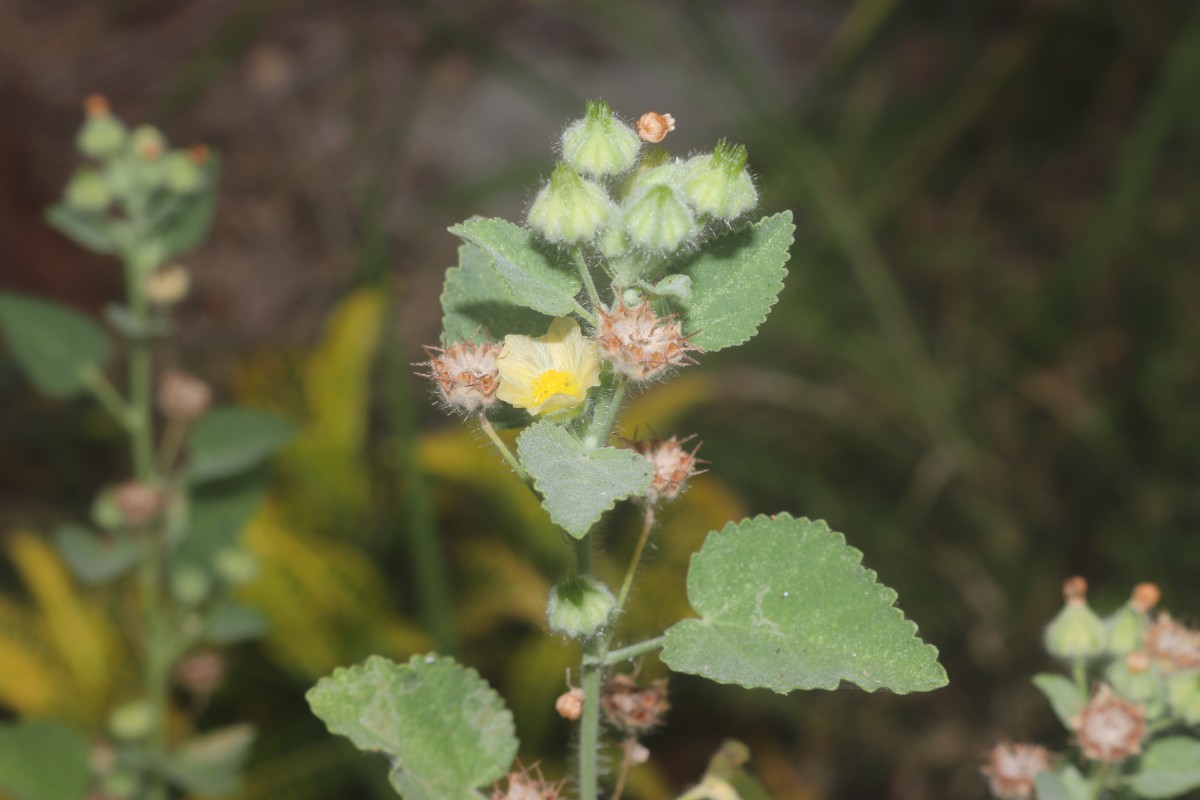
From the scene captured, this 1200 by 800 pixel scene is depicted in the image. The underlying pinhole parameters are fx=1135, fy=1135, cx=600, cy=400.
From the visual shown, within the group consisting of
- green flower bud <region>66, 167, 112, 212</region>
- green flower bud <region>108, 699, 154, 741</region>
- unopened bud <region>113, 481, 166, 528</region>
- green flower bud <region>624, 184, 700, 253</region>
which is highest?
green flower bud <region>66, 167, 112, 212</region>

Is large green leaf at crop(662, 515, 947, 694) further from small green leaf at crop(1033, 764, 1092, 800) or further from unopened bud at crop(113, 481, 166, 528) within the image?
unopened bud at crop(113, 481, 166, 528)

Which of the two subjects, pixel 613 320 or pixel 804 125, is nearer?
pixel 613 320

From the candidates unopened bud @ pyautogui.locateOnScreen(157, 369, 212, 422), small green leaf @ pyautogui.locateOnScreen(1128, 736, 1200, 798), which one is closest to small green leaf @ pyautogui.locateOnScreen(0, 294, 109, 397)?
unopened bud @ pyautogui.locateOnScreen(157, 369, 212, 422)

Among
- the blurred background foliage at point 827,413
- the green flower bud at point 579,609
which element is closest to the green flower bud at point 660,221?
the green flower bud at point 579,609

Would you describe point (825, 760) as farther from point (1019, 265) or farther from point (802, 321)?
point (1019, 265)

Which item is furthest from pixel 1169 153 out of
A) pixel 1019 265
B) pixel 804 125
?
pixel 804 125

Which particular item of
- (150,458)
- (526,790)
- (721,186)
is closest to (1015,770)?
(526,790)
